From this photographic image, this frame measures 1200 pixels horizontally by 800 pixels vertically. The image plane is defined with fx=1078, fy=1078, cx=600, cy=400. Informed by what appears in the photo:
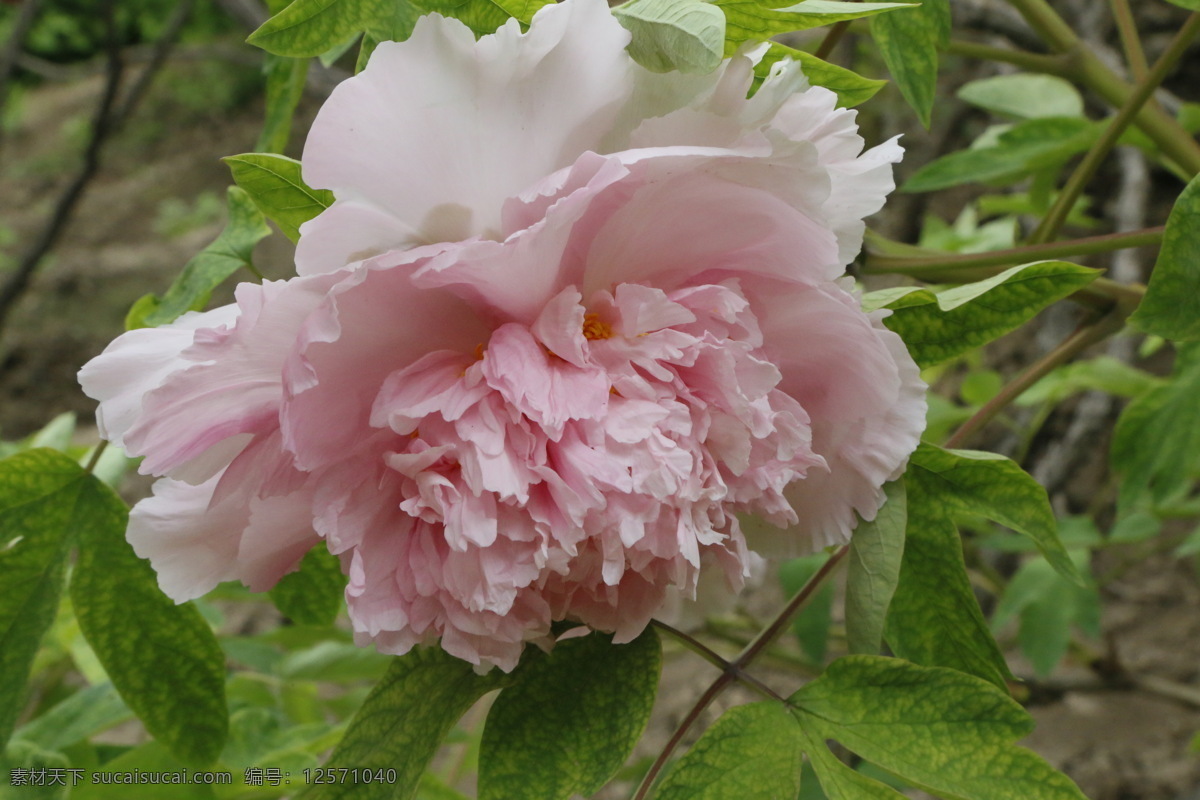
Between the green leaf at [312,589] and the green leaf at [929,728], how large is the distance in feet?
0.69

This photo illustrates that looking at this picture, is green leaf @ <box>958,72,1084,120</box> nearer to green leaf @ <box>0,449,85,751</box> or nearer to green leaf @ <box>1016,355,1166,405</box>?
green leaf @ <box>1016,355,1166,405</box>

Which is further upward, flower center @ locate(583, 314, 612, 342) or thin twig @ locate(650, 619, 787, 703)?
flower center @ locate(583, 314, 612, 342)

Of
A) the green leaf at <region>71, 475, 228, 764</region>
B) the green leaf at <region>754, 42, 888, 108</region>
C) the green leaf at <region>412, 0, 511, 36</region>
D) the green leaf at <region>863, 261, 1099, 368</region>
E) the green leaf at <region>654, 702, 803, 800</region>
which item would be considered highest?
the green leaf at <region>412, 0, 511, 36</region>

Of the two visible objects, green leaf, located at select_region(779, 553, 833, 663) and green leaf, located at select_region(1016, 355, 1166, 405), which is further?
green leaf, located at select_region(1016, 355, 1166, 405)

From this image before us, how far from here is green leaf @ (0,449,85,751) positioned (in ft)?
1.47

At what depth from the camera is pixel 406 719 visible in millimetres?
384

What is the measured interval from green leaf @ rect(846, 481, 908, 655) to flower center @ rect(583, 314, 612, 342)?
12 centimetres

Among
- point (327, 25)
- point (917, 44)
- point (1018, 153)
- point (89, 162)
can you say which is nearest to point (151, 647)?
point (327, 25)

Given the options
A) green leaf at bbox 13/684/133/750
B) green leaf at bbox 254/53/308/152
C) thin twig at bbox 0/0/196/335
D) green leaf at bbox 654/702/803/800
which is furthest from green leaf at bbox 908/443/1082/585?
thin twig at bbox 0/0/196/335

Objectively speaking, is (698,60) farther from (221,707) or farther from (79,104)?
(79,104)

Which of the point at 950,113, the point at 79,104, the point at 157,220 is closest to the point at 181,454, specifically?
the point at 950,113

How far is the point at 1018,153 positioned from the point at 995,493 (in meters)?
0.41

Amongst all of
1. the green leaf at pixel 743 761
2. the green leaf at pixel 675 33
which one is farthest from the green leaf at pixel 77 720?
the green leaf at pixel 675 33

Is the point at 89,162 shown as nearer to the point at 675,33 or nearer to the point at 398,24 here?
the point at 398,24
